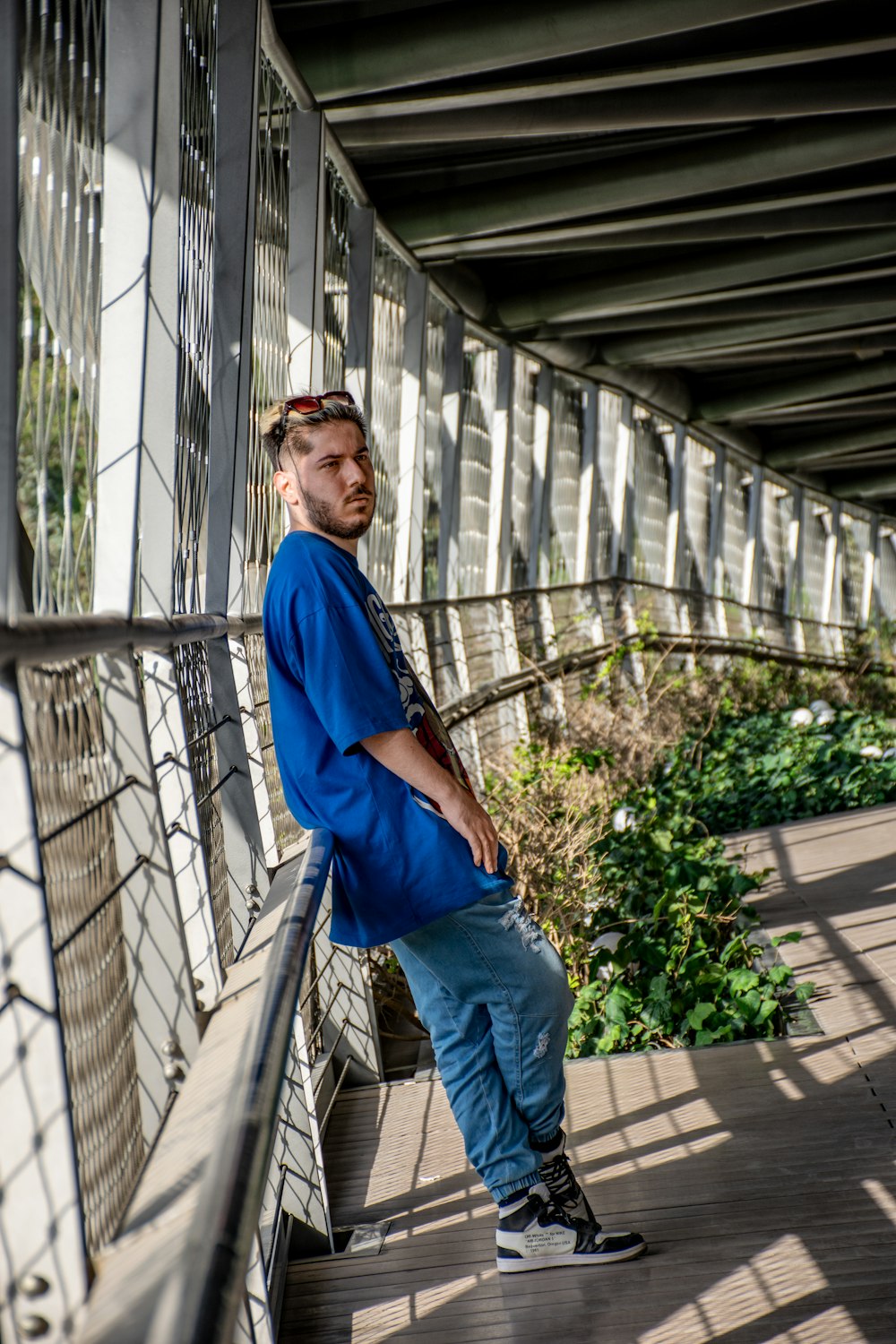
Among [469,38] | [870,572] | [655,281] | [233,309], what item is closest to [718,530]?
[655,281]

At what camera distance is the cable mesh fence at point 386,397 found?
8.80 meters

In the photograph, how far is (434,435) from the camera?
10984mm

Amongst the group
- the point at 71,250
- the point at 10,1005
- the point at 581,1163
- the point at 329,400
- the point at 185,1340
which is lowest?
the point at 581,1163

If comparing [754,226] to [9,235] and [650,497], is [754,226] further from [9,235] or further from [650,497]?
[9,235]

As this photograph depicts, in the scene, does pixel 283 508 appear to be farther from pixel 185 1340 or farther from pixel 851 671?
pixel 851 671

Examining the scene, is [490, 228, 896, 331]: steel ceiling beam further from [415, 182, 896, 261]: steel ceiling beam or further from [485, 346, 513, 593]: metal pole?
[415, 182, 896, 261]: steel ceiling beam

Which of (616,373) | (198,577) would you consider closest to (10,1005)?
(198,577)

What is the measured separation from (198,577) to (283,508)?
5.59 ft

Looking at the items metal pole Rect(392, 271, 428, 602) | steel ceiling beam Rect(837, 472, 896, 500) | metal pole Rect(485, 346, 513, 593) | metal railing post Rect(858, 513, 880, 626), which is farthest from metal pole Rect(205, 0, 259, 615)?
metal railing post Rect(858, 513, 880, 626)

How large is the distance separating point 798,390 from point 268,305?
12.8 metres

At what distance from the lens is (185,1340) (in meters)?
0.96

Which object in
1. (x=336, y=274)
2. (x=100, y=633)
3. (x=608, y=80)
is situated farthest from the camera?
(x=336, y=274)

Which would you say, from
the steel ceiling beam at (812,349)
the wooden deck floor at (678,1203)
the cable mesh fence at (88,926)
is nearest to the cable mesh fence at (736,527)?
the steel ceiling beam at (812,349)

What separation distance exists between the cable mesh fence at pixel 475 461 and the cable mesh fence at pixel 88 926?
9.61 meters
